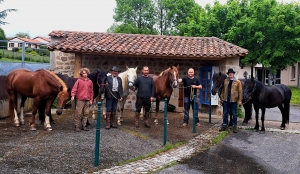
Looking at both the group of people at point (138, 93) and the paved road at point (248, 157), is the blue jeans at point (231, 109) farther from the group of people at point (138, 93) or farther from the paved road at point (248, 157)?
the paved road at point (248, 157)

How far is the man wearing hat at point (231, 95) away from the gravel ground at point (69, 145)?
3.23ft

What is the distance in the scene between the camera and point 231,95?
868cm

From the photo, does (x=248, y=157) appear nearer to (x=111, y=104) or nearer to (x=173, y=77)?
(x=173, y=77)

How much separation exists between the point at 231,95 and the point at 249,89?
28.1 inches

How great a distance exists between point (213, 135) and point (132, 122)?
2775 mm

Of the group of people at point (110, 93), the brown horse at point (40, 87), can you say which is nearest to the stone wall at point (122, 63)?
the group of people at point (110, 93)

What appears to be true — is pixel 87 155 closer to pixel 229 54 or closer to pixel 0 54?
pixel 229 54

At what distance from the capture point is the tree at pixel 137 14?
126ft

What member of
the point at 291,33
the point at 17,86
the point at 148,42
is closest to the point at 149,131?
the point at 17,86

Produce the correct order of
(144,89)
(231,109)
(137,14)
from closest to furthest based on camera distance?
(144,89) < (231,109) < (137,14)

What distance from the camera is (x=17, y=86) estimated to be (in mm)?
8422

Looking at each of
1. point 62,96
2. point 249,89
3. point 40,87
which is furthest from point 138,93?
point 249,89

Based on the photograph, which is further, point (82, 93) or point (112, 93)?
point (112, 93)

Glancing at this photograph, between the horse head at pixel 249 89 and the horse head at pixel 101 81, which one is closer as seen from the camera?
the horse head at pixel 101 81
